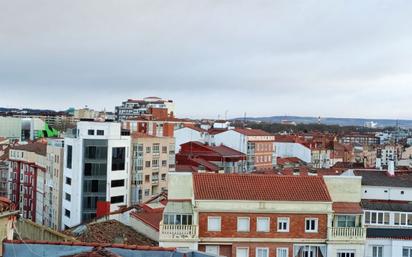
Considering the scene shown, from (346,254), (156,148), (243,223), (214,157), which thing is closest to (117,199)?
(156,148)

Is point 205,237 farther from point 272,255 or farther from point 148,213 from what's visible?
point 148,213

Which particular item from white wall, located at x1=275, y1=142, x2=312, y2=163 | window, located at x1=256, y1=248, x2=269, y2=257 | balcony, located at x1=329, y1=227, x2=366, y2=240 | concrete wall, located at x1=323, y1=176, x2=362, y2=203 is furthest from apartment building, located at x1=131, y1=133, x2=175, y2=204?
white wall, located at x1=275, y1=142, x2=312, y2=163

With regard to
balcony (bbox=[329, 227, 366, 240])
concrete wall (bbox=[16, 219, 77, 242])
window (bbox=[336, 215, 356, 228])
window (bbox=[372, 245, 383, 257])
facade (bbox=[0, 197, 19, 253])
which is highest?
facade (bbox=[0, 197, 19, 253])

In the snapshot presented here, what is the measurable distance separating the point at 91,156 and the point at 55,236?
32.5 meters

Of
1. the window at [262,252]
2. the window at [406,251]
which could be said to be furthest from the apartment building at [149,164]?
the window at [406,251]

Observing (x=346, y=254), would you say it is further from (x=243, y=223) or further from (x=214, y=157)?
(x=214, y=157)

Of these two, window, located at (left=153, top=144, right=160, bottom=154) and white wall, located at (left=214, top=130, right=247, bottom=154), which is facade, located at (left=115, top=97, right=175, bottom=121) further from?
window, located at (left=153, top=144, right=160, bottom=154)

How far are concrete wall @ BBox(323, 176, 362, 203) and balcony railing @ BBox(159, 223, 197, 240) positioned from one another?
22.9ft

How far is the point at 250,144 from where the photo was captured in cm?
9438

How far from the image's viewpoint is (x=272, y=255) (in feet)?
85.6

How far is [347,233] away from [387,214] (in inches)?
→ 140

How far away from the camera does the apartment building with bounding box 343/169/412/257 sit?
88.7 feet

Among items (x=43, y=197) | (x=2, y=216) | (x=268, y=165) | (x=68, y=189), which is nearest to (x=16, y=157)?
(x=43, y=197)

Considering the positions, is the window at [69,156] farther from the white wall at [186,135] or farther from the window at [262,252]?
the white wall at [186,135]
